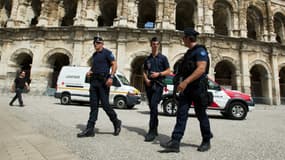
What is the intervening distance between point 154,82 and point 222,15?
738 inches

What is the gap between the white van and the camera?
32.3 feet

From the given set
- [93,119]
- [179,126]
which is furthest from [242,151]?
[93,119]

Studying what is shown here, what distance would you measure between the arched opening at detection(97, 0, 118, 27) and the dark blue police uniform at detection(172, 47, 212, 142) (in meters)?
16.1

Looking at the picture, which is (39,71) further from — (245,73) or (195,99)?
(245,73)

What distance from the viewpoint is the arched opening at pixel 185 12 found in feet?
56.9

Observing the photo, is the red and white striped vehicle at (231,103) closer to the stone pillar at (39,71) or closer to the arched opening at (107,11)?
the stone pillar at (39,71)

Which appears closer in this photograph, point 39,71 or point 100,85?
point 100,85

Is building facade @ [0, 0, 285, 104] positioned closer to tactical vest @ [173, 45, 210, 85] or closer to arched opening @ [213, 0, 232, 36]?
arched opening @ [213, 0, 232, 36]

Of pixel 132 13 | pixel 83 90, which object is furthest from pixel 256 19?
pixel 83 90

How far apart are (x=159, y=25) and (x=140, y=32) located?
1.78m

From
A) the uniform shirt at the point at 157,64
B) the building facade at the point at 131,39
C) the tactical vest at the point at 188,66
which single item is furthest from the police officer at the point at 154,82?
the building facade at the point at 131,39

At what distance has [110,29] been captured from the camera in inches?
584

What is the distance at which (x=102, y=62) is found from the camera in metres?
3.67

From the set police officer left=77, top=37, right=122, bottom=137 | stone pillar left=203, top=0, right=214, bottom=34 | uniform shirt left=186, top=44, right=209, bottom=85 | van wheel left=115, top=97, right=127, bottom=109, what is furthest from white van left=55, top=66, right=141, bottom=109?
stone pillar left=203, top=0, right=214, bottom=34
